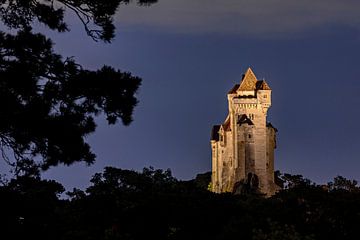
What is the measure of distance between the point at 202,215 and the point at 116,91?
8.61 meters

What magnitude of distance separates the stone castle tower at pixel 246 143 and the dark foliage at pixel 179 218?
65039 millimetres

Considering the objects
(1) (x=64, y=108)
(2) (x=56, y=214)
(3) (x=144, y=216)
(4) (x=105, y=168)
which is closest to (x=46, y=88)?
(1) (x=64, y=108)

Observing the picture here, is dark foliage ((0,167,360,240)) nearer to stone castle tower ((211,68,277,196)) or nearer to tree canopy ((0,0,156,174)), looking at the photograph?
tree canopy ((0,0,156,174))

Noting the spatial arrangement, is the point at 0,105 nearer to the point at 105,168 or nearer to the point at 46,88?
the point at 46,88

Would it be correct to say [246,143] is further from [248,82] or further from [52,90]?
[52,90]

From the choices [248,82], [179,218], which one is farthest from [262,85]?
[179,218]

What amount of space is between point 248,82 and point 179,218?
249ft

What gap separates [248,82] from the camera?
100 m

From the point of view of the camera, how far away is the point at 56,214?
1080 inches

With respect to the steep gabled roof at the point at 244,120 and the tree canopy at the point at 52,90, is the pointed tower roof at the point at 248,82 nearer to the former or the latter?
the steep gabled roof at the point at 244,120

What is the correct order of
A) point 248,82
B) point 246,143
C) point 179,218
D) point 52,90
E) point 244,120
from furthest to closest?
point 248,82
point 244,120
point 246,143
point 179,218
point 52,90

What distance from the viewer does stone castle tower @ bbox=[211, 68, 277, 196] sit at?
3696 inches

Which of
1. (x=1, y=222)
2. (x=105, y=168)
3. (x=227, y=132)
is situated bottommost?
(x=1, y=222)

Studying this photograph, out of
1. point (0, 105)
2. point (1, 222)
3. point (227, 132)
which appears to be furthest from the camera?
point (227, 132)
